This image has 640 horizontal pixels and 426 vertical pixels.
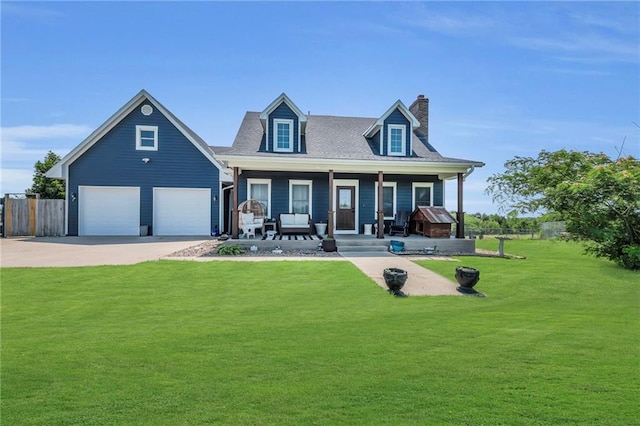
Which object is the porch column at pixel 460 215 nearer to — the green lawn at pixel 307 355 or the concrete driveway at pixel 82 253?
the green lawn at pixel 307 355

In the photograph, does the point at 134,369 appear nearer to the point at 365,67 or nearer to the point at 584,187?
the point at 584,187

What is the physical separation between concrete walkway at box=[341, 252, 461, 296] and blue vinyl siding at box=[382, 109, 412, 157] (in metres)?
6.10

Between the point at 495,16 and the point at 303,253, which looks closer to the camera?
the point at 495,16

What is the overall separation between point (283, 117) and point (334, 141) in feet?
9.68

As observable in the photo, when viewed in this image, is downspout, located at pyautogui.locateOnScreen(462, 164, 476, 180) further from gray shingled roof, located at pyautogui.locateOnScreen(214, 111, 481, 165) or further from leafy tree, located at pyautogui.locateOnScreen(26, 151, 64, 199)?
leafy tree, located at pyautogui.locateOnScreen(26, 151, 64, 199)

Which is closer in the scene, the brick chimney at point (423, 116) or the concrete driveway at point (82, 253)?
the concrete driveway at point (82, 253)

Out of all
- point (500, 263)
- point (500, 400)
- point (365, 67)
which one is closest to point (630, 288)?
point (500, 263)

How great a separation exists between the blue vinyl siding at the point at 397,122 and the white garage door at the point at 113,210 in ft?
41.2

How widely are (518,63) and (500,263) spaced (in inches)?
335

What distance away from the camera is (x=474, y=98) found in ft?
47.0

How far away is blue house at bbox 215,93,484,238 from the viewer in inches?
566

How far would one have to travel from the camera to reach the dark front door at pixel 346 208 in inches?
658

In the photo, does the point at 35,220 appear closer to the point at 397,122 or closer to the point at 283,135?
the point at 283,135

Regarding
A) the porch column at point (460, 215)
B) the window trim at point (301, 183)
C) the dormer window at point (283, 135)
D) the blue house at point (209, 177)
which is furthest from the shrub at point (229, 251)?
the porch column at point (460, 215)
